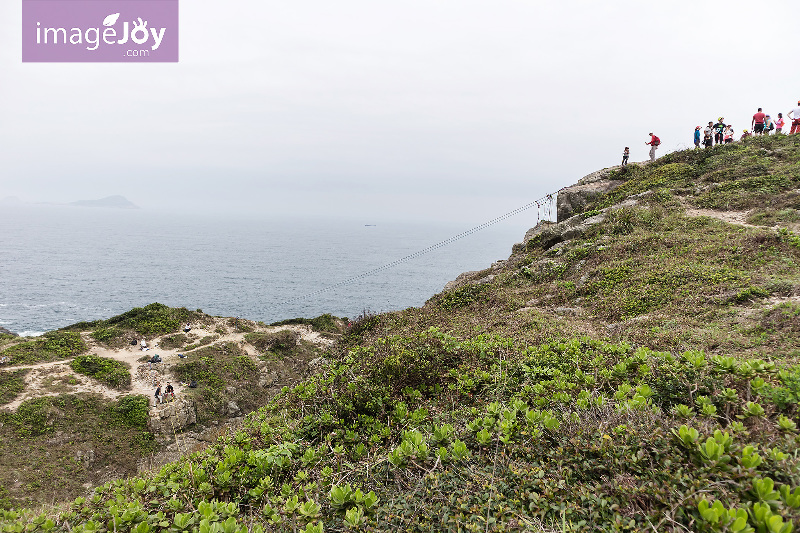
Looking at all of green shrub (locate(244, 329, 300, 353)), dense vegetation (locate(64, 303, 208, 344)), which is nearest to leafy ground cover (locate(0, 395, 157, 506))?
dense vegetation (locate(64, 303, 208, 344))

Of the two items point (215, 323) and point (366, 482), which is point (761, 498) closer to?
point (366, 482)

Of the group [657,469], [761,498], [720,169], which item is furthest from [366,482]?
[720,169]

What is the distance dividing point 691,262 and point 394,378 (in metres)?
12.0

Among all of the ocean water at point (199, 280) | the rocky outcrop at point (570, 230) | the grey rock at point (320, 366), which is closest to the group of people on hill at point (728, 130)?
the rocky outcrop at point (570, 230)

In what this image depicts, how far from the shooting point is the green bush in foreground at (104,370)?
29.3 metres

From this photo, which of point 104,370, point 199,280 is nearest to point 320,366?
point 104,370

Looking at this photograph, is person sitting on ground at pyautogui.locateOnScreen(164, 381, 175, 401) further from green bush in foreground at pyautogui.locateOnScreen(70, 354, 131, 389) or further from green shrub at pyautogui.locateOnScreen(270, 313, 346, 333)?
green shrub at pyautogui.locateOnScreen(270, 313, 346, 333)

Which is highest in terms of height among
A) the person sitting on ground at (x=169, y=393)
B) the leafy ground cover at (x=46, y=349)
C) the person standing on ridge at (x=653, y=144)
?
the person standing on ridge at (x=653, y=144)

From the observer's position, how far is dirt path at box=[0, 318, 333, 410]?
87.9ft

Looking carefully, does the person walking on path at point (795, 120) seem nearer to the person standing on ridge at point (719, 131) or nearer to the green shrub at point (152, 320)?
the person standing on ridge at point (719, 131)

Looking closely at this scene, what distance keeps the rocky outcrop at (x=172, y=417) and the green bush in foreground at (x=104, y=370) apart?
181 inches

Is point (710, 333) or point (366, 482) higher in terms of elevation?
point (710, 333)

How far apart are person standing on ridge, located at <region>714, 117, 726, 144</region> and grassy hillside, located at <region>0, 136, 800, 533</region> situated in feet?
66.8

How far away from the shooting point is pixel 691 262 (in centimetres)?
1296
